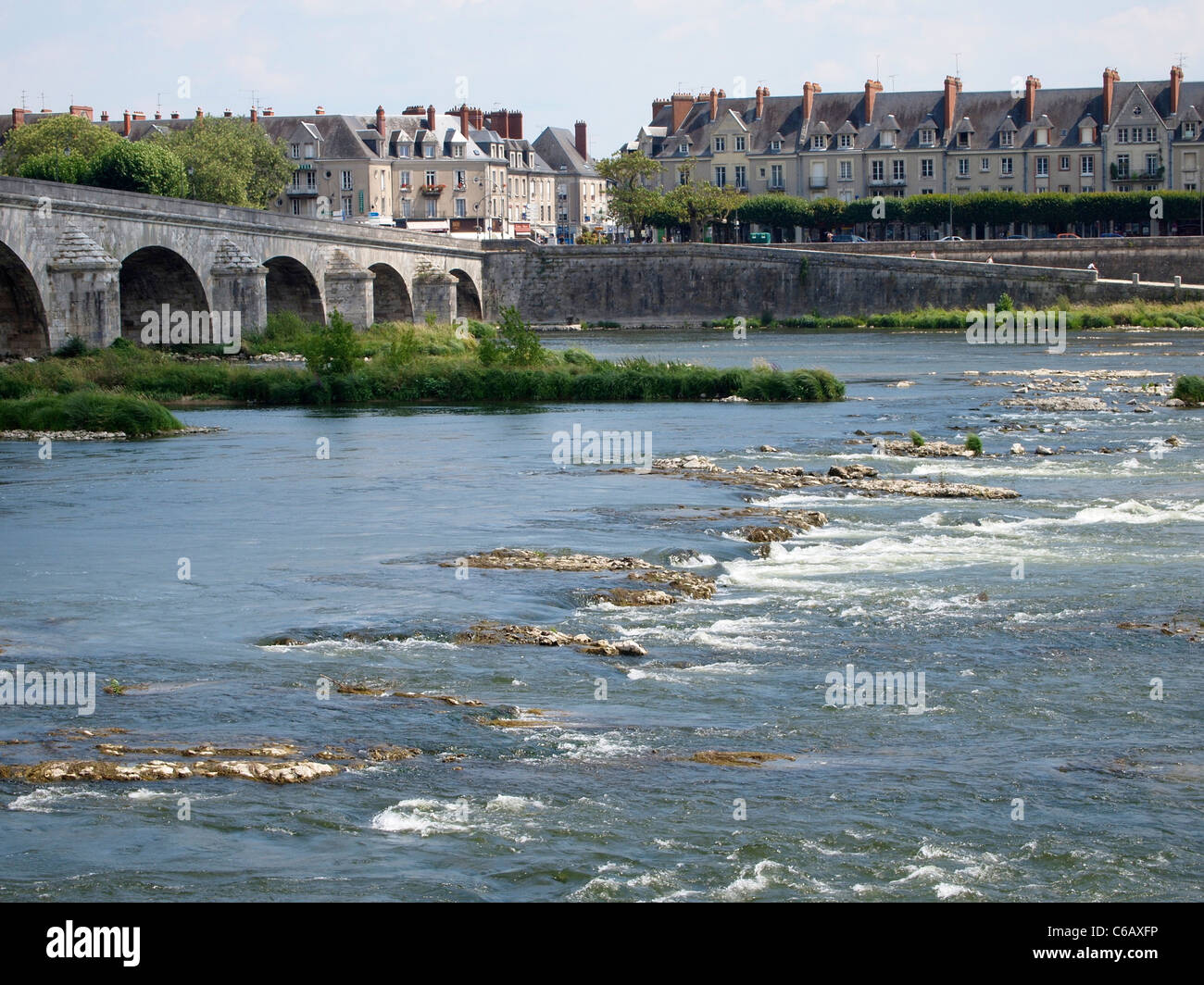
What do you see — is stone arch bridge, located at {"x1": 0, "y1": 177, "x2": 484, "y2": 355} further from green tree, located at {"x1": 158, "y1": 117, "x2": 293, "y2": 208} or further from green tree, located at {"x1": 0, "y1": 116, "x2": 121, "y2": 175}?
green tree, located at {"x1": 0, "y1": 116, "x2": 121, "y2": 175}

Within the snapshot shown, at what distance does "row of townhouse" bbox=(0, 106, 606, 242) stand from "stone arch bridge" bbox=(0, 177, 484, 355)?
2607 cm

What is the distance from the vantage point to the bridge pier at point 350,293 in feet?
231

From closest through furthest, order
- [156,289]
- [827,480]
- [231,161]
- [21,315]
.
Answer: [827,480] < [21,315] < [156,289] < [231,161]

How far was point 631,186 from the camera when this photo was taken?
10175 centimetres

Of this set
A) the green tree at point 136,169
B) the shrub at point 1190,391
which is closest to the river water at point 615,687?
the shrub at point 1190,391

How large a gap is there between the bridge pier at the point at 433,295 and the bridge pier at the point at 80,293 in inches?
1293

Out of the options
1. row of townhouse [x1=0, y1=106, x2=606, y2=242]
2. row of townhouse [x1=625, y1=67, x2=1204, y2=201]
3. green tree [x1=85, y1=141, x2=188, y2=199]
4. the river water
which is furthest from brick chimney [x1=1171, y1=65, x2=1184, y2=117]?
the river water

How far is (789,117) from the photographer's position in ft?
359

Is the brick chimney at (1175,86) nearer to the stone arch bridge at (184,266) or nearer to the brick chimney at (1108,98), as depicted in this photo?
the brick chimney at (1108,98)

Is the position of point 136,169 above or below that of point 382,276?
above

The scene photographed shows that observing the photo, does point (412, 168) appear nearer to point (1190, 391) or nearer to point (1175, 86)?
point (1175, 86)

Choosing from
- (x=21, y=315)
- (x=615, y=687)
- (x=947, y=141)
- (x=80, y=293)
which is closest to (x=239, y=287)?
(x=80, y=293)

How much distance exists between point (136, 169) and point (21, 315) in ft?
130
